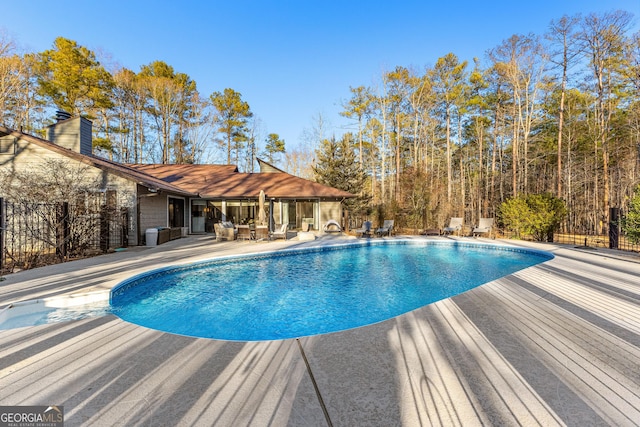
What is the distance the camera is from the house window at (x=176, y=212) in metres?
13.4

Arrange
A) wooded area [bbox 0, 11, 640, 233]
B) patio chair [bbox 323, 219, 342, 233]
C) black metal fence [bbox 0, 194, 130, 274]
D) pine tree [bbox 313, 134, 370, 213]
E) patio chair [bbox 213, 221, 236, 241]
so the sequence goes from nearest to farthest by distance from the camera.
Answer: black metal fence [bbox 0, 194, 130, 274], patio chair [bbox 213, 221, 236, 241], wooded area [bbox 0, 11, 640, 233], patio chair [bbox 323, 219, 342, 233], pine tree [bbox 313, 134, 370, 213]

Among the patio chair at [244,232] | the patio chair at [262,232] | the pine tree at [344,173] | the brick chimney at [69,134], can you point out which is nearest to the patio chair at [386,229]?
the pine tree at [344,173]

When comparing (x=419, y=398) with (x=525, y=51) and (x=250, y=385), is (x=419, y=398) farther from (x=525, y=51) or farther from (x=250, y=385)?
(x=525, y=51)

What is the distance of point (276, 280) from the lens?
6.66 m

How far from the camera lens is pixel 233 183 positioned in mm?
17203

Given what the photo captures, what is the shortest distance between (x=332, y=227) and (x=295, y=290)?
10.2 meters

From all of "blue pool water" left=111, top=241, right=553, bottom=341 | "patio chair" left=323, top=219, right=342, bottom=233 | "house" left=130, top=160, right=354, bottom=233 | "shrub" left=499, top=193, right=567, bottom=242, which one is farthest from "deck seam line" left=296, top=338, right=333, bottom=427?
"house" left=130, top=160, right=354, bottom=233

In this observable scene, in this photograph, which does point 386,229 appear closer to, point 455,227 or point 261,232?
point 455,227

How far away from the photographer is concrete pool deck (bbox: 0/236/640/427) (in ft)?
5.74

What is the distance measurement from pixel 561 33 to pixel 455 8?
5.69 m

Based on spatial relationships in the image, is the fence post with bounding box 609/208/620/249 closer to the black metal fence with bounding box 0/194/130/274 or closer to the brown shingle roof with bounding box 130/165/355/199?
the brown shingle roof with bounding box 130/165/355/199
